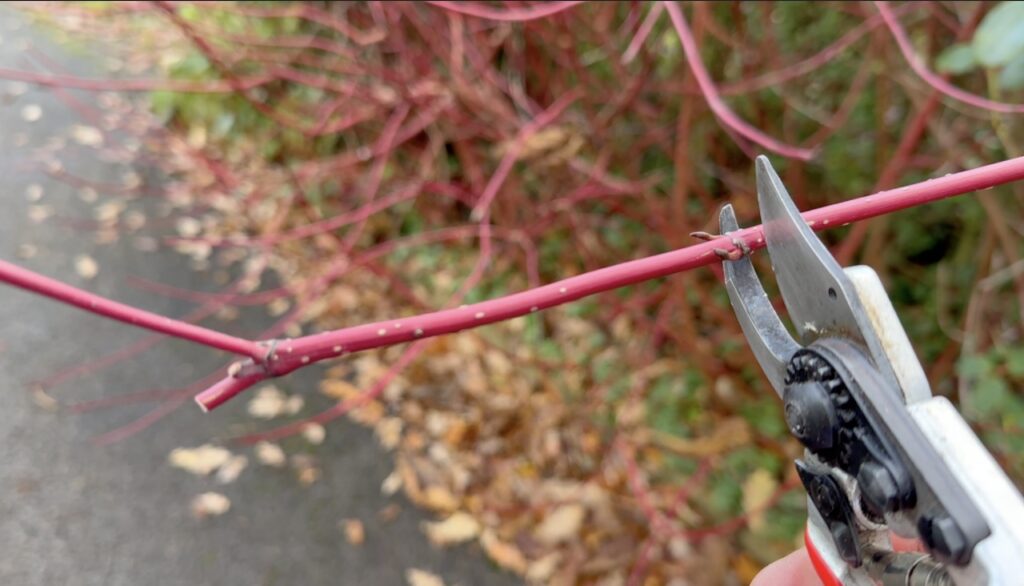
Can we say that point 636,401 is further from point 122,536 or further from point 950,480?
point 950,480

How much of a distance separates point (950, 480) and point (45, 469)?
8.02 feet

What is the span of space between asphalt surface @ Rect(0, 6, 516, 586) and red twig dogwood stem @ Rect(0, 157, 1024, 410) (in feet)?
5.49

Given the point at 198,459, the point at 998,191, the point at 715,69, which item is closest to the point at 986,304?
the point at 998,191

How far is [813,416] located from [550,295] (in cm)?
26

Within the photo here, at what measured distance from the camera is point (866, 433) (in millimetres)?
591

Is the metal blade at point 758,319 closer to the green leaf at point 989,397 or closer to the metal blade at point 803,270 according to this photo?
the metal blade at point 803,270

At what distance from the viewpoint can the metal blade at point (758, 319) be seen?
Result: 0.72 metres

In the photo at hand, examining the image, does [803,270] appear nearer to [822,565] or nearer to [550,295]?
[550,295]

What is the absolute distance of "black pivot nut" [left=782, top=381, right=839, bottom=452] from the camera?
62cm

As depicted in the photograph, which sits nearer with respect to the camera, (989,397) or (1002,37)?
(1002,37)

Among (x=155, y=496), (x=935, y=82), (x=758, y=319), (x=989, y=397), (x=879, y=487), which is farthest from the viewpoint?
(x=155, y=496)

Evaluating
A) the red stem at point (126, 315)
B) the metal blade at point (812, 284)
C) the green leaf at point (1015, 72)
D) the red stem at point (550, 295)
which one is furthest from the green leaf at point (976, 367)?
the red stem at point (126, 315)

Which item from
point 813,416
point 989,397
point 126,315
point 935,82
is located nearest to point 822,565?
point 813,416

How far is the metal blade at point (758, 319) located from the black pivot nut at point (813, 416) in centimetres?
7
